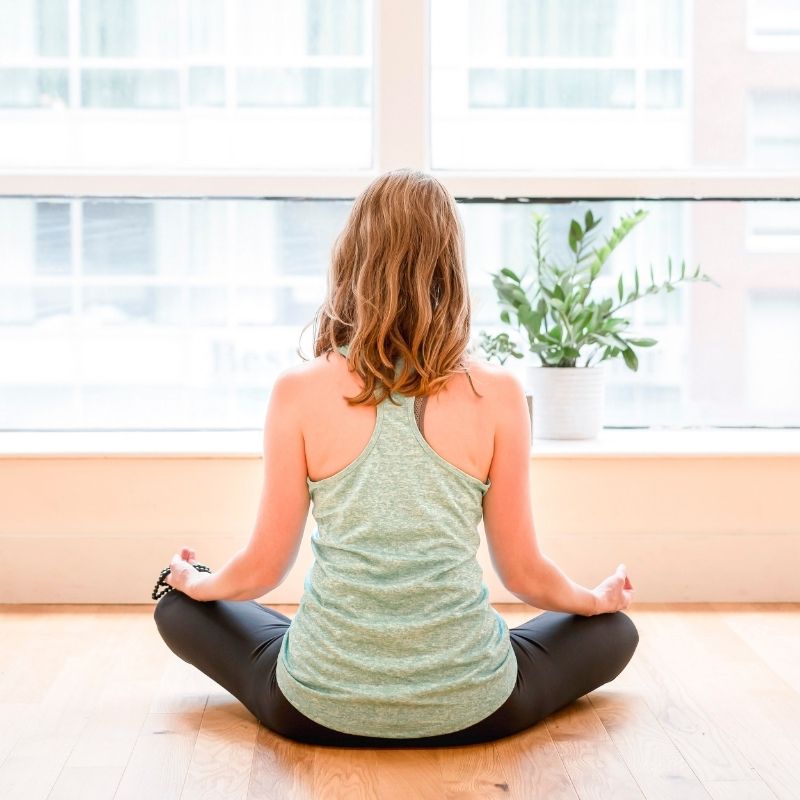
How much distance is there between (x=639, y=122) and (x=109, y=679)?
2.04 meters

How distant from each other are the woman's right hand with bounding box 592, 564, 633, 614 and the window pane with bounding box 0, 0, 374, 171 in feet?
4.93

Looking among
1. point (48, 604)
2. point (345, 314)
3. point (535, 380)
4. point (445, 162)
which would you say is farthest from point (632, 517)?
point (48, 604)

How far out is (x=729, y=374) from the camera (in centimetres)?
329

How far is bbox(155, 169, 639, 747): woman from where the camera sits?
6.06 ft

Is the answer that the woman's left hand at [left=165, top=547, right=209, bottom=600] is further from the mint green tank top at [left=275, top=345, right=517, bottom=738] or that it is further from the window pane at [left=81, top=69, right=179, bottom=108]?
the window pane at [left=81, top=69, right=179, bottom=108]

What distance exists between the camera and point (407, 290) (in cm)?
187

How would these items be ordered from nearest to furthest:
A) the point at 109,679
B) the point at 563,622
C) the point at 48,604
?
1. the point at 563,622
2. the point at 109,679
3. the point at 48,604

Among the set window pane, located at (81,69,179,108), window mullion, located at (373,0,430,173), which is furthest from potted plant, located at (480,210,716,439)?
window pane, located at (81,69,179,108)

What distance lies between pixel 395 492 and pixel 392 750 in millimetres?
451

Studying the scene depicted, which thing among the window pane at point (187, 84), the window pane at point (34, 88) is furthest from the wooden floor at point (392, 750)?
the window pane at point (34, 88)

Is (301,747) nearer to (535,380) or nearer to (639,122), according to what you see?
(535,380)

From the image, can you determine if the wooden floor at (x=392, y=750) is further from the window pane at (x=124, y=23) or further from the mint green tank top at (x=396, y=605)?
the window pane at (x=124, y=23)

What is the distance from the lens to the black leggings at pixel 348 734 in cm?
194

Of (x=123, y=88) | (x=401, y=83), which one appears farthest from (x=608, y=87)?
(x=123, y=88)
